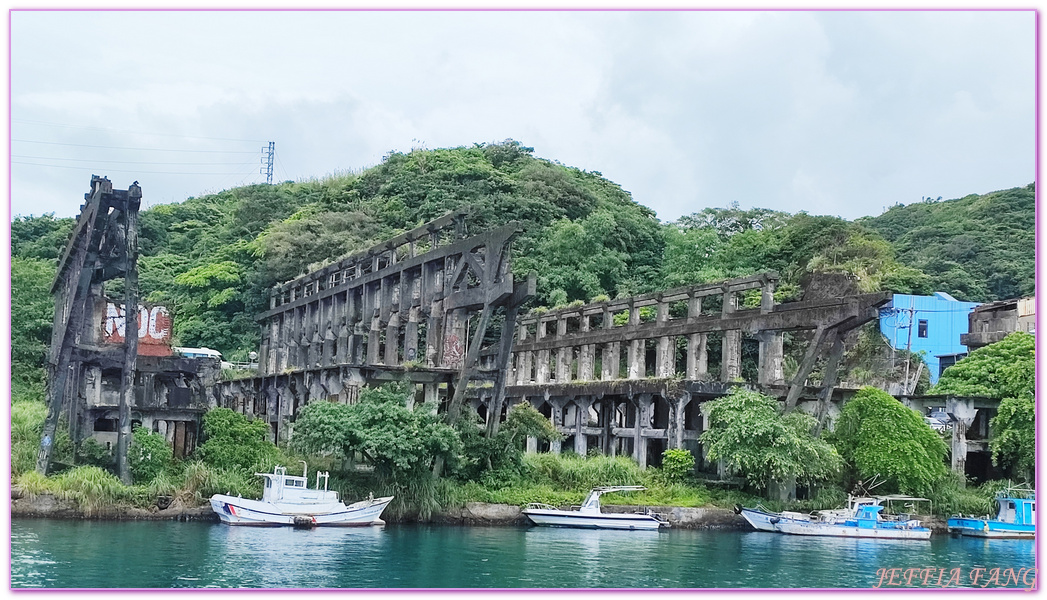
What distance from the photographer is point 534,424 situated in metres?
32.2

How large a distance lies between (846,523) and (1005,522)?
513 cm

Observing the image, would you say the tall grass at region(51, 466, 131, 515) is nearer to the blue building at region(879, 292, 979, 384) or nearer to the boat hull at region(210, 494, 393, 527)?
the boat hull at region(210, 494, 393, 527)

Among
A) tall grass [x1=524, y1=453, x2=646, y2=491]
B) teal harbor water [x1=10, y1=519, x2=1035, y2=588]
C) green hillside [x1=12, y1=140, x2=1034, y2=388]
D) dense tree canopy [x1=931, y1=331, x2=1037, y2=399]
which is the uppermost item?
green hillside [x1=12, y1=140, x2=1034, y2=388]

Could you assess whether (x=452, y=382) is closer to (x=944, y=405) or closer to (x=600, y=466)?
(x=600, y=466)

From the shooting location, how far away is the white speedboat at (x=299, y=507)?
2800cm

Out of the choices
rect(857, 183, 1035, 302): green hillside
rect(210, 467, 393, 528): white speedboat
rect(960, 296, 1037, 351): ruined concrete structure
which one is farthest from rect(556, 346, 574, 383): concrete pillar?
rect(857, 183, 1035, 302): green hillside

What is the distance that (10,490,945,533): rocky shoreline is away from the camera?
27359mm

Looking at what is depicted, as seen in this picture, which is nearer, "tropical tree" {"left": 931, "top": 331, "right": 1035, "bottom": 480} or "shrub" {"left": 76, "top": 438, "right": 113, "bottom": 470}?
"shrub" {"left": 76, "top": 438, "right": 113, "bottom": 470}

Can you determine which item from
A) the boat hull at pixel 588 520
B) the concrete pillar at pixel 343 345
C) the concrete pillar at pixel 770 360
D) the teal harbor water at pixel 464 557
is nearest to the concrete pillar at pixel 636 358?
the concrete pillar at pixel 770 360

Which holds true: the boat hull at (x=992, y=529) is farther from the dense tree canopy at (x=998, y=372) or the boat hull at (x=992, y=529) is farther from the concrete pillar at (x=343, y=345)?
the concrete pillar at (x=343, y=345)

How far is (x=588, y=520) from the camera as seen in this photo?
3023cm

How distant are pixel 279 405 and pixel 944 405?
24586mm

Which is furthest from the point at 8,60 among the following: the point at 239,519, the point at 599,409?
the point at 599,409

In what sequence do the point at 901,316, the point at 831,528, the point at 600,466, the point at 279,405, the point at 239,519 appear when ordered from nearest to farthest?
the point at 239,519 → the point at 831,528 → the point at 600,466 → the point at 279,405 → the point at 901,316
